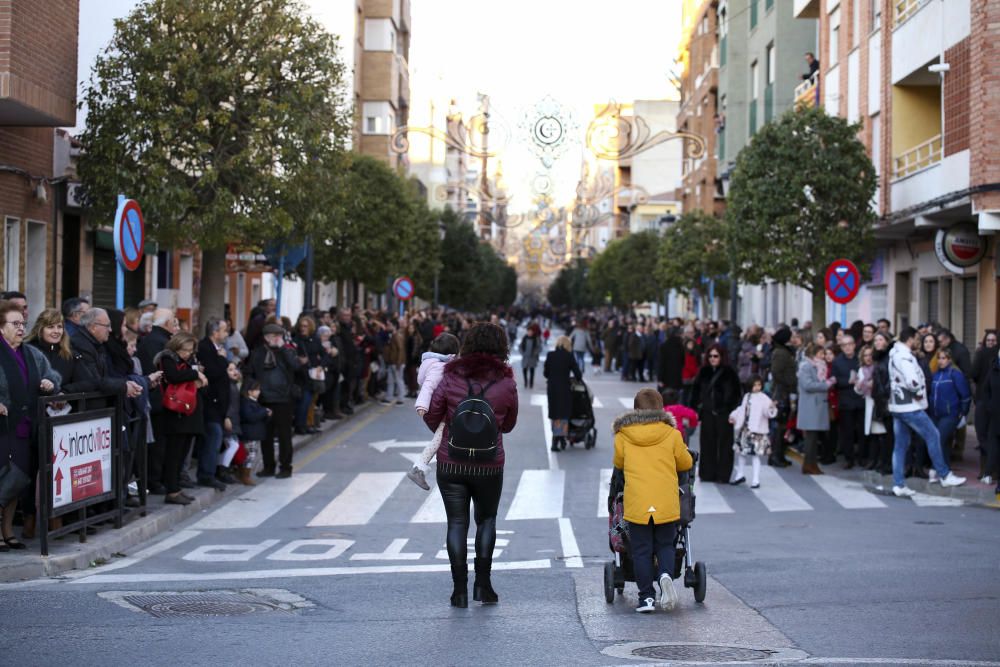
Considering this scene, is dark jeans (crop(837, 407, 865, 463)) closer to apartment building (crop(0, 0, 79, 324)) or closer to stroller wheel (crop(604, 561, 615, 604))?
stroller wheel (crop(604, 561, 615, 604))

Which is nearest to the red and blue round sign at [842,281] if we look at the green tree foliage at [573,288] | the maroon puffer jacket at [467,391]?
the maroon puffer jacket at [467,391]

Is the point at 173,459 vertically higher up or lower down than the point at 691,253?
lower down

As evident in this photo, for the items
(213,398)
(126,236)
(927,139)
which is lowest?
(213,398)

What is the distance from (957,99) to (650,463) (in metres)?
18.2

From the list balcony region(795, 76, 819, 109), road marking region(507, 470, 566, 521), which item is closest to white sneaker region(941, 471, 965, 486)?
road marking region(507, 470, 566, 521)

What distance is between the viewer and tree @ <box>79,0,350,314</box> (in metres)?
22.3

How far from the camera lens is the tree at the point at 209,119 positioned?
2234cm

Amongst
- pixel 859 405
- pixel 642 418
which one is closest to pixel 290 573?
pixel 642 418

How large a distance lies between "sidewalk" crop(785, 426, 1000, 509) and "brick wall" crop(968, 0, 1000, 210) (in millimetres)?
4539

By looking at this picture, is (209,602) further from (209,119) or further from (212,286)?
(212,286)

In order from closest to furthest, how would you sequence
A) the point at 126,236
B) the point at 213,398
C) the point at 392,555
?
1. the point at 392,555
2. the point at 126,236
3. the point at 213,398

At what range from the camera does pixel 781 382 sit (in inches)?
785

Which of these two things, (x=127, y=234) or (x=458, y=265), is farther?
(x=458, y=265)

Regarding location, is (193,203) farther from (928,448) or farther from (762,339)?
(928,448)
